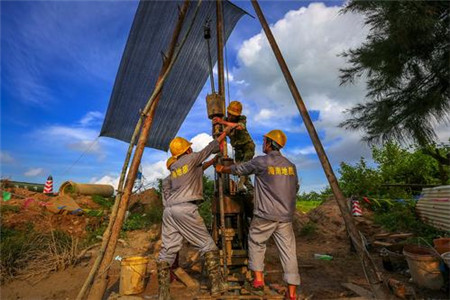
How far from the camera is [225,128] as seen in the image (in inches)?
162

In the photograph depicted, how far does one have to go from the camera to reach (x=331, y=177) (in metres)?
3.59

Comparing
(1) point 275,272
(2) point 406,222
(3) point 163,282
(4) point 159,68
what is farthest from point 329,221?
(4) point 159,68

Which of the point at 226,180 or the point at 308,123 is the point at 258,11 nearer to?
the point at 308,123

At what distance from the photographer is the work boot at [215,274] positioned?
11.1 ft

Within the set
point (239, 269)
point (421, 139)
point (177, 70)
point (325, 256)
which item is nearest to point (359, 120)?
point (421, 139)

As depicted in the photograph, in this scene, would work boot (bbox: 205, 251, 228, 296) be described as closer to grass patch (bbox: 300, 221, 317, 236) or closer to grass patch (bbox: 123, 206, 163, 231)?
grass patch (bbox: 300, 221, 317, 236)

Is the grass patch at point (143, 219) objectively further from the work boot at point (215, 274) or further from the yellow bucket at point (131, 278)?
the work boot at point (215, 274)

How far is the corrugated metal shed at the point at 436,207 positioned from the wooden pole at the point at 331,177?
3.79 m

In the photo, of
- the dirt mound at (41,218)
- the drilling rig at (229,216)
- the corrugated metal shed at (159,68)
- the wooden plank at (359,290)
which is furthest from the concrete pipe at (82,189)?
the wooden plank at (359,290)

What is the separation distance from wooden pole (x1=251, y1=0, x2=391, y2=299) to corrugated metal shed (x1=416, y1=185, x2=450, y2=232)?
12.4 ft

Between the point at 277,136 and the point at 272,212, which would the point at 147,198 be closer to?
the point at 277,136

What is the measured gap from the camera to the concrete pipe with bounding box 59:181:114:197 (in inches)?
421

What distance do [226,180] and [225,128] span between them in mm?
812

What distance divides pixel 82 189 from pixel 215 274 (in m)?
9.09
